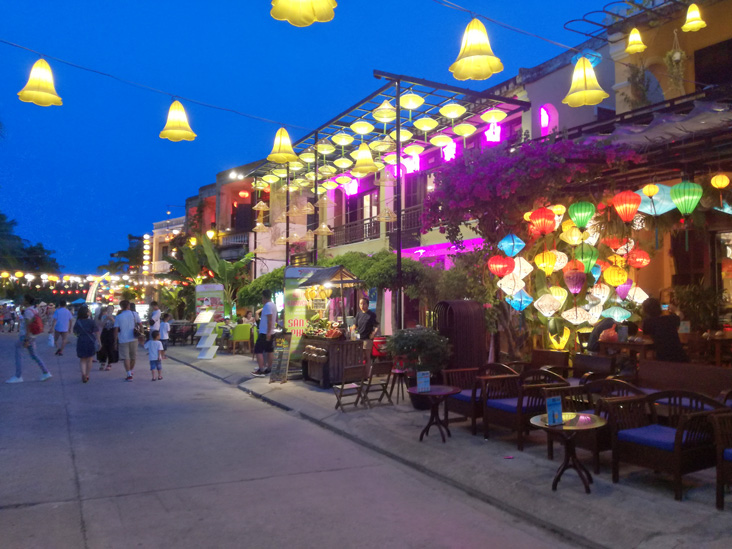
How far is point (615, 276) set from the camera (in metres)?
9.20

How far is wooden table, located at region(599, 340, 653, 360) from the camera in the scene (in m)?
9.09

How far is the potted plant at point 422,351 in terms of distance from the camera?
30.9 ft

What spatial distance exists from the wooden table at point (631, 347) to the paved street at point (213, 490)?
15.9 ft

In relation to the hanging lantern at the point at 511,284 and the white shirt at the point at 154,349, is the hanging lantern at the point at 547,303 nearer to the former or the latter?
the hanging lantern at the point at 511,284

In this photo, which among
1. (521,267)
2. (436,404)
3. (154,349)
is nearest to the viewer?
(436,404)

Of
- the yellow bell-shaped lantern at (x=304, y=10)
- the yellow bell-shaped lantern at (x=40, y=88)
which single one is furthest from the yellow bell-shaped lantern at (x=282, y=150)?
the yellow bell-shaped lantern at (x=304, y=10)

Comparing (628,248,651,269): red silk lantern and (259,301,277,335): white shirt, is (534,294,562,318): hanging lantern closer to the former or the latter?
(628,248,651,269): red silk lantern

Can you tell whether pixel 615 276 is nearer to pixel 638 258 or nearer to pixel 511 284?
pixel 638 258

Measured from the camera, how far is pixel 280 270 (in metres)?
21.5

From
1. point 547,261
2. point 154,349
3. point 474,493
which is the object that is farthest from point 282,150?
point 474,493

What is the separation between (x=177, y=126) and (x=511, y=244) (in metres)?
5.45

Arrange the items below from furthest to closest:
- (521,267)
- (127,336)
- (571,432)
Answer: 1. (127,336)
2. (521,267)
3. (571,432)

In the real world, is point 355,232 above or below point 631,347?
above

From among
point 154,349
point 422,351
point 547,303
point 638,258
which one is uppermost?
point 638,258
